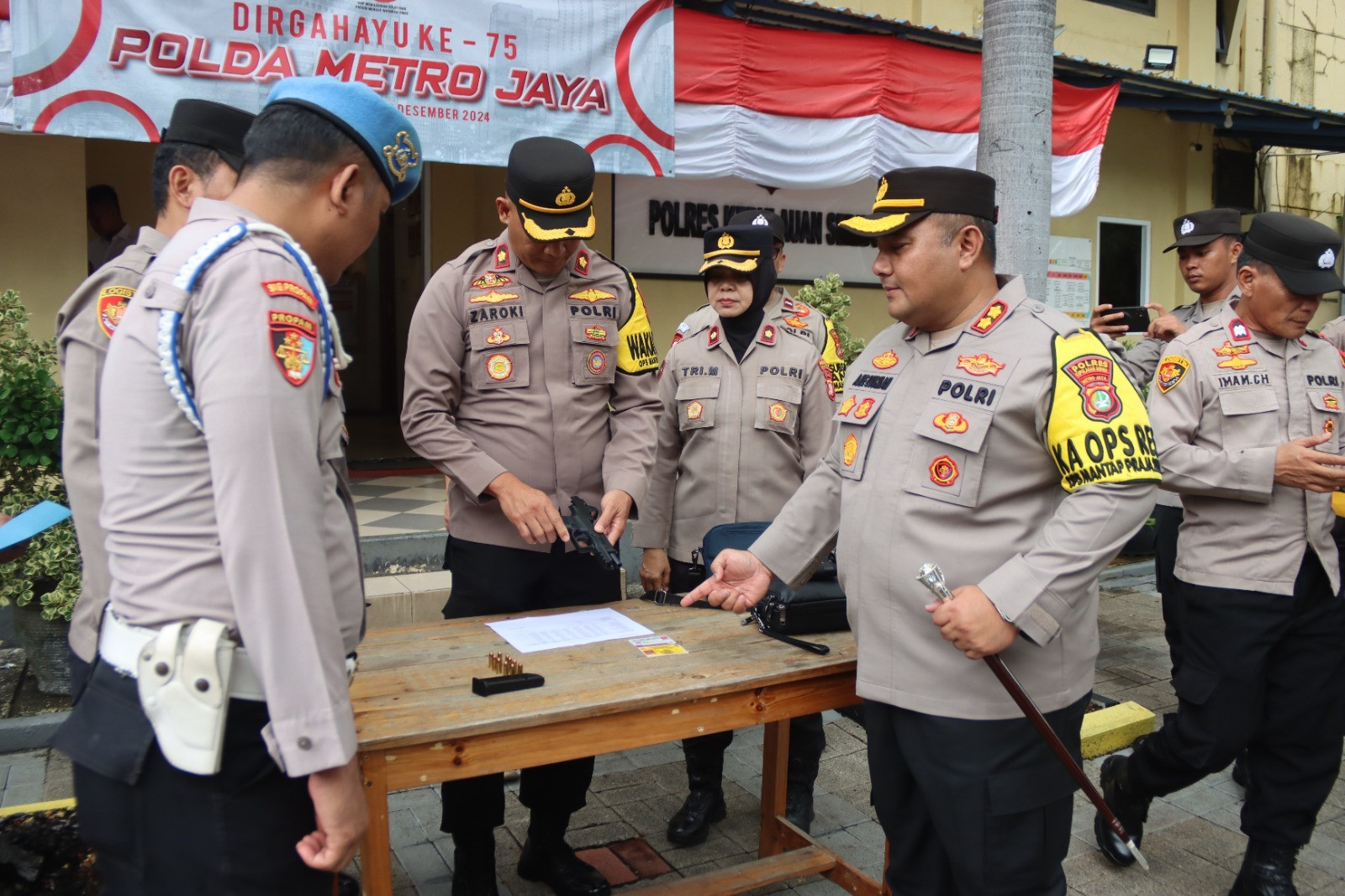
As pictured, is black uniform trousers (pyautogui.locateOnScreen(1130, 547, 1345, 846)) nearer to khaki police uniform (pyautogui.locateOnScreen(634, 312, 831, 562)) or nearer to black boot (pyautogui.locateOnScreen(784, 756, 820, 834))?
black boot (pyautogui.locateOnScreen(784, 756, 820, 834))

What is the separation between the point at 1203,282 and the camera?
4.77 meters

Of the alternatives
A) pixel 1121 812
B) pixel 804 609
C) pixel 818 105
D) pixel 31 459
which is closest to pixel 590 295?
pixel 804 609

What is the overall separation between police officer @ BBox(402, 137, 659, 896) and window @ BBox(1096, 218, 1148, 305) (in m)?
8.43

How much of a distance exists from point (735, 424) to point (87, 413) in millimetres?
2180

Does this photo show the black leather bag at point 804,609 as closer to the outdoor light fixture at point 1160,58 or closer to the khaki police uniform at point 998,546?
the khaki police uniform at point 998,546

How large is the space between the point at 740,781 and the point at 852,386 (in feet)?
6.83

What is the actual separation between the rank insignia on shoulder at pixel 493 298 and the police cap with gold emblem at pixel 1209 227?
3168mm

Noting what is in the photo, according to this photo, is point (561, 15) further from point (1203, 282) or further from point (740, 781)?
point (740, 781)

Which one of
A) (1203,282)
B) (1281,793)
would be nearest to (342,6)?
(1203,282)

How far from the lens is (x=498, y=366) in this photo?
9.85 ft

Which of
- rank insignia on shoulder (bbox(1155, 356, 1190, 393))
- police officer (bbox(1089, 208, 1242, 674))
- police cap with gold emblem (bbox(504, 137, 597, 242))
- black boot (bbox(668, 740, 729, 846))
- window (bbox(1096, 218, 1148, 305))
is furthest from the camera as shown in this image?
window (bbox(1096, 218, 1148, 305))

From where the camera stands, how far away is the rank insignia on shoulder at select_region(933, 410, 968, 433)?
2137 mm

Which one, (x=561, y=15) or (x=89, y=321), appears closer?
(x=89, y=321)

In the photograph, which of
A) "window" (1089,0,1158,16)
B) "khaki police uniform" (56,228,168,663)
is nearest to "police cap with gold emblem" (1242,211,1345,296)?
"khaki police uniform" (56,228,168,663)
